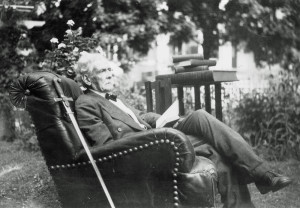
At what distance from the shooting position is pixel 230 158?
2.91m

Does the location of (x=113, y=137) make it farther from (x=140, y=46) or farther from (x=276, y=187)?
(x=140, y=46)

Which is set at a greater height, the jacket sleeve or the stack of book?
the stack of book

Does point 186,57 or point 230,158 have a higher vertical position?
point 186,57

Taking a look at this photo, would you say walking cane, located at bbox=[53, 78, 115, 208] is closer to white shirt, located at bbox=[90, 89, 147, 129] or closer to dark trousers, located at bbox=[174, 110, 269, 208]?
white shirt, located at bbox=[90, 89, 147, 129]

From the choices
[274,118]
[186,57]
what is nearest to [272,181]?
[186,57]

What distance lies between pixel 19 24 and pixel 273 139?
398 cm

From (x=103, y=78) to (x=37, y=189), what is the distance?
160 centimetres

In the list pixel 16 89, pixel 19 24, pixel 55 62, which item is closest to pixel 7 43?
pixel 19 24

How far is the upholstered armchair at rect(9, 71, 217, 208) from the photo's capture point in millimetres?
2490

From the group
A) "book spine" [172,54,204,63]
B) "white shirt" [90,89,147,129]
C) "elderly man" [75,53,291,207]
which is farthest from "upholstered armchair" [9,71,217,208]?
"book spine" [172,54,204,63]

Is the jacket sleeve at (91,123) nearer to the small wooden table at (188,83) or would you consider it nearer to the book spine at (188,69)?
the small wooden table at (188,83)

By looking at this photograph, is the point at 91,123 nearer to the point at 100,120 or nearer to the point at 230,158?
the point at 100,120

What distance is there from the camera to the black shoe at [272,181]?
2750mm

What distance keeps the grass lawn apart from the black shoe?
0.99 m
